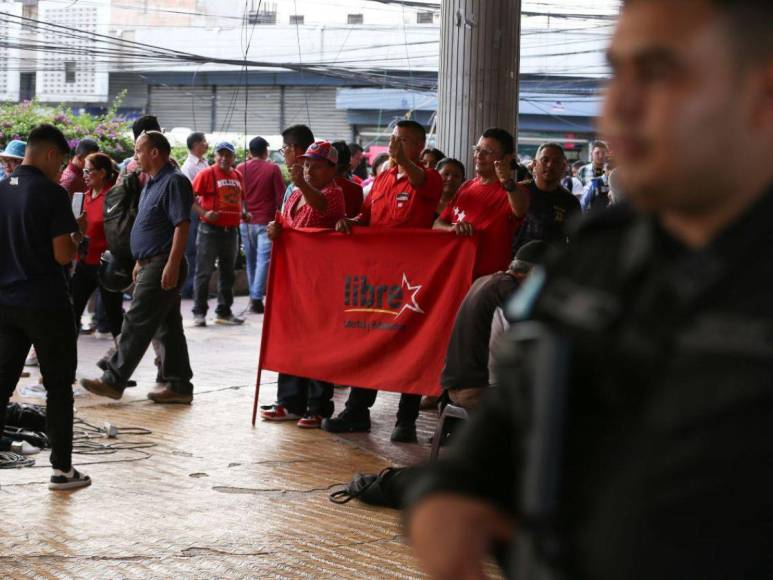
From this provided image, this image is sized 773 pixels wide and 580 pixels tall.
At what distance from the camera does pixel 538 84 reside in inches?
1160

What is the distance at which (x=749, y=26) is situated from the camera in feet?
4.07

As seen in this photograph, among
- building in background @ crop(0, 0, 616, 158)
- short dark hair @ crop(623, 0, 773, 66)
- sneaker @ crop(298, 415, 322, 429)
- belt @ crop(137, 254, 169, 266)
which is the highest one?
building in background @ crop(0, 0, 616, 158)

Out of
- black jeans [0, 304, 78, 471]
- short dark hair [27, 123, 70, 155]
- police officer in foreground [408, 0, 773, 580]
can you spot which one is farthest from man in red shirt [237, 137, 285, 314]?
police officer in foreground [408, 0, 773, 580]

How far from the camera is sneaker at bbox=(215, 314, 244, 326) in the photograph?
1348 centimetres

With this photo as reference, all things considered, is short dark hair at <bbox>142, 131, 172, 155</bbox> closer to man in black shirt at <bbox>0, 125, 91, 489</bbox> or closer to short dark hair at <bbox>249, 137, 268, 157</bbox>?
man in black shirt at <bbox>0, 125, 91, 489</bbox>

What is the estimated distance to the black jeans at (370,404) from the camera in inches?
307

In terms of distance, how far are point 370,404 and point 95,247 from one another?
3.17 metres

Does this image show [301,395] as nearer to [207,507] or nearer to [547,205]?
[547,205]

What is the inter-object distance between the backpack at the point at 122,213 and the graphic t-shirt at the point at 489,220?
2.73m

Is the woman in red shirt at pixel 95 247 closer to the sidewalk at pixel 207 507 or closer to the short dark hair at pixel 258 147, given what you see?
the sidewalk at pixel 207 507

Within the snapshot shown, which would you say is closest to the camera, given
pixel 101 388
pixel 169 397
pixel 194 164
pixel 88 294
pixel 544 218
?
pixel 544 218

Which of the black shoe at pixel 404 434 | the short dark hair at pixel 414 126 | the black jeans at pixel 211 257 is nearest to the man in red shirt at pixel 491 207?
the short dark hair at pixel 414 126

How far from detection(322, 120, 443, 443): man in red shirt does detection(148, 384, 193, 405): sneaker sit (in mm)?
1324

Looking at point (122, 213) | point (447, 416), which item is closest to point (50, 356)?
point (447, 416)
